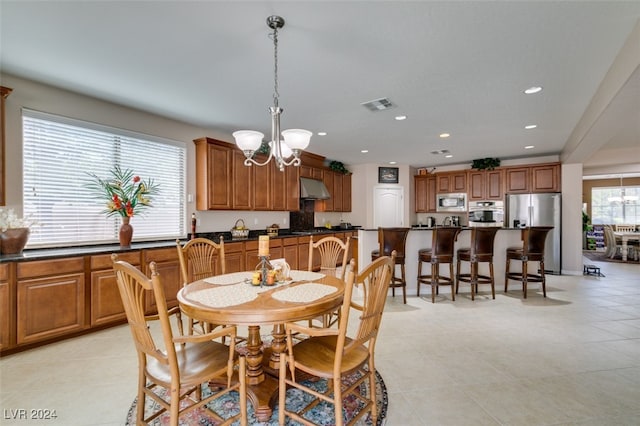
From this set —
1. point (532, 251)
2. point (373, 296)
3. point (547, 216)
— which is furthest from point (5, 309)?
point (547, 216)

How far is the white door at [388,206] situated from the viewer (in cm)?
766

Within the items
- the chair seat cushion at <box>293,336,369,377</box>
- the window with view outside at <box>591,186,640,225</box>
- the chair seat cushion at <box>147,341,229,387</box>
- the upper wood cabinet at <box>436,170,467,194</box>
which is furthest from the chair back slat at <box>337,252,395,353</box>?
the window with view outside at <box>591,186,640,225</box>

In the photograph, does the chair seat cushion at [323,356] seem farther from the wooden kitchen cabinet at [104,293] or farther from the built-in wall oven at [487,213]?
the built-in wall oven at [487,213]

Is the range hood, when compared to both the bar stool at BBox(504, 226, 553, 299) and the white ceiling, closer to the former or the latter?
the white ceiling

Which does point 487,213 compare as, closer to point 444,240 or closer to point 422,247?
point 422,247

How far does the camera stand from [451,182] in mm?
7602

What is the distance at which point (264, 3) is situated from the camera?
1904 millimetres

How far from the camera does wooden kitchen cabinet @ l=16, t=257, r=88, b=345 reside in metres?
2.67

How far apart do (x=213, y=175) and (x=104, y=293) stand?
2.09 meters

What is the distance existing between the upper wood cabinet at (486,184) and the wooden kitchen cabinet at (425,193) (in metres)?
0.91

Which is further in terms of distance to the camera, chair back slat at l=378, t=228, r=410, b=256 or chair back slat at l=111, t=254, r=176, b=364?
chair back slat at l=378, t=228, r=410, b=256

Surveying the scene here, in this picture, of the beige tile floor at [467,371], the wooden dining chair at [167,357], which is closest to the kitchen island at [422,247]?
the beige tile floor at [467,371]

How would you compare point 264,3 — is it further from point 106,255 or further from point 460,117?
point 460,117

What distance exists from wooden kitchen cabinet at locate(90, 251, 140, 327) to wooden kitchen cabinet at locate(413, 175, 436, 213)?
22.5 feet
